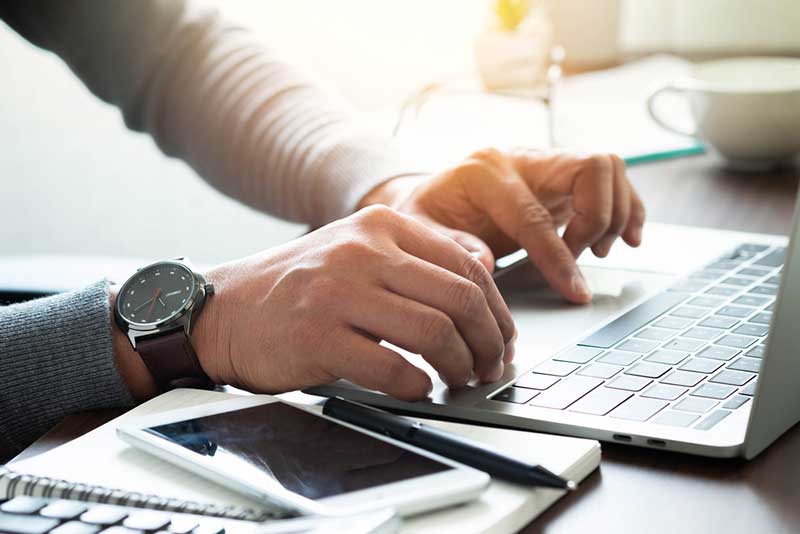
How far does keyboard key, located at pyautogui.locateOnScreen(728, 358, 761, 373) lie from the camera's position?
0.64 metres

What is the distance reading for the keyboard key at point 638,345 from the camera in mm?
687

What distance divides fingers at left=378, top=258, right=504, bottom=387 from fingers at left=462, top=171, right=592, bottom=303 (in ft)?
0.69

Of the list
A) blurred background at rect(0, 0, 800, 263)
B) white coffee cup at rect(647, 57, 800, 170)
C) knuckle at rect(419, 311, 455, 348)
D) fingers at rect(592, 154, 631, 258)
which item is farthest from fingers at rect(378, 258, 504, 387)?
blurred background at rect(0, 0, 800, 263)

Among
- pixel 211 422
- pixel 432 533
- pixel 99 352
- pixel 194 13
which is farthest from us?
pixel 194 13

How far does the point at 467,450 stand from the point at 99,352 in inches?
11.2

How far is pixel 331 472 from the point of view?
49 centimetres

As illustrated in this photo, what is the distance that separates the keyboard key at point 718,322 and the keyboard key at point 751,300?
0.04 meters

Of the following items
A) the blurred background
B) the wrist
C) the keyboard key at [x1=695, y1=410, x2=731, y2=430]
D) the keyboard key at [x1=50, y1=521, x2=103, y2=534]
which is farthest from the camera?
the blurred background

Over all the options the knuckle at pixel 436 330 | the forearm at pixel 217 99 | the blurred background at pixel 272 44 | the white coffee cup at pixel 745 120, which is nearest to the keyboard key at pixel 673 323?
the knuckle at pixel 436 330

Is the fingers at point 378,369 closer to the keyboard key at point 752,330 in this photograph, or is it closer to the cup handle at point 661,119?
the keyboard key at point 752,330

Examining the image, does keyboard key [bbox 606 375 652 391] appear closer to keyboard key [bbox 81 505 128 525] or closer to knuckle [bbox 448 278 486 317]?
knuckle [bbox 448 278 486 317]

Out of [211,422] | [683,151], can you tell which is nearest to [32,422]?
[211,422]

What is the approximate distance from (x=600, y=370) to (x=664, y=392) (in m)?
0.06

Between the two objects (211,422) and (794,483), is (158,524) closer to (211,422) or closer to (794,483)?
(211,422)
